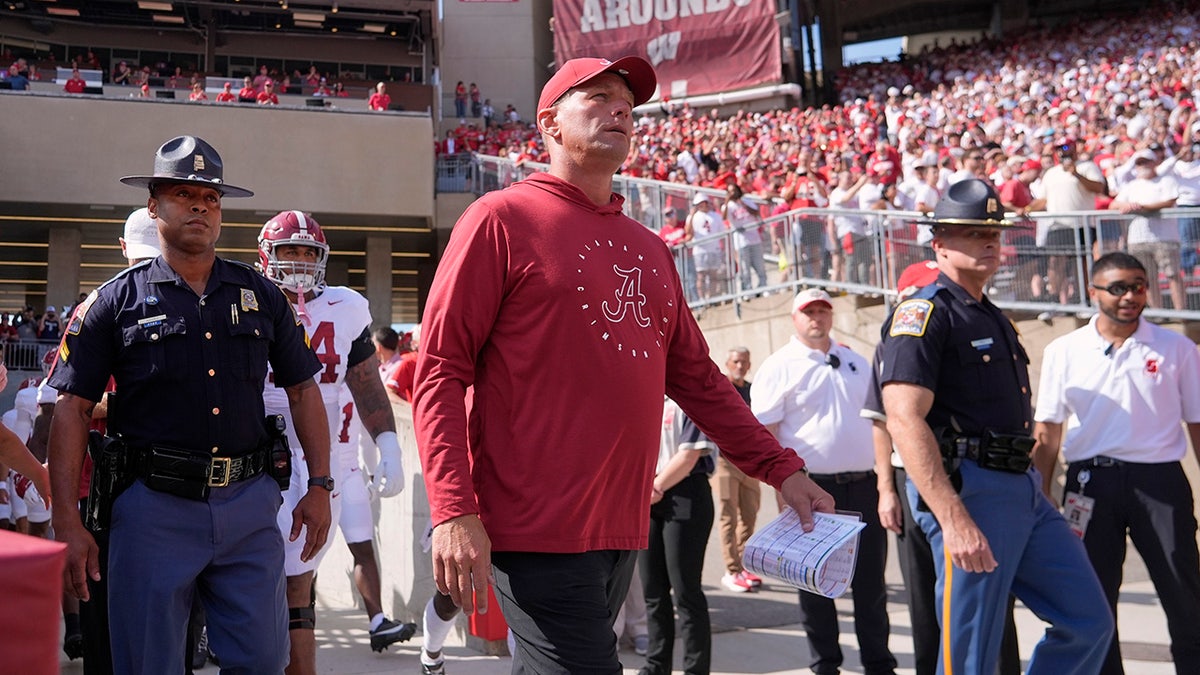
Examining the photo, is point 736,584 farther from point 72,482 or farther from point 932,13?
point 932,13

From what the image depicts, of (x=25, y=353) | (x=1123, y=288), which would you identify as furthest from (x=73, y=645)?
(x=25, y=353)

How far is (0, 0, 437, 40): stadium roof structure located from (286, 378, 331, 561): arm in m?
33.2

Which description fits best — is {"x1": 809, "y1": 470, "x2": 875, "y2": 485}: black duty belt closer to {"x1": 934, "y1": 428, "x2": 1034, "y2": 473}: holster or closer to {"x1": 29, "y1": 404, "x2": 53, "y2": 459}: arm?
{"x1": 934, "y1": 428, "x2": 1034, "y2": 473}: holster

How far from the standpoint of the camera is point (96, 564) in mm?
3775

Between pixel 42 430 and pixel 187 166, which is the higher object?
pixel 187 166

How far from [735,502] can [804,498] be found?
21.0 feet

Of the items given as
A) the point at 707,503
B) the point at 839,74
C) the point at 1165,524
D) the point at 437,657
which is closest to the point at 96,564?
the point at 437,657

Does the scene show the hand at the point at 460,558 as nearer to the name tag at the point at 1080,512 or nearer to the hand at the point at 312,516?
the hand at the point at 312,516

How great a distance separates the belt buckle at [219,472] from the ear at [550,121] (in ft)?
5.13

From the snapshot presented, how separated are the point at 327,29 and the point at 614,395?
37772 mm

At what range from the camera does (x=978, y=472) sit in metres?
4.48

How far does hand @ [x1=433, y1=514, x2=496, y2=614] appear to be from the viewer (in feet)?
9.27

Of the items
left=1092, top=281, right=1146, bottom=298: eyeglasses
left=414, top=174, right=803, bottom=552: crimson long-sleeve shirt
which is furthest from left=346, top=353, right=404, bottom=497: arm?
left=1092, top=281, right=1146, bottom=298: eyeglasses

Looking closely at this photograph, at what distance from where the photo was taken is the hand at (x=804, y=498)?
3.49 meters
